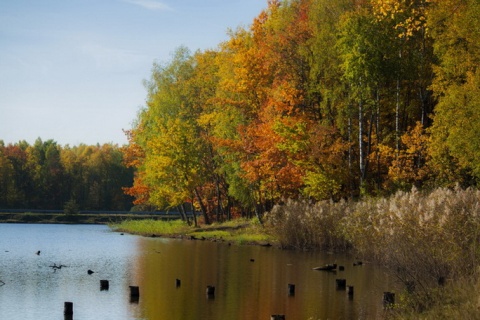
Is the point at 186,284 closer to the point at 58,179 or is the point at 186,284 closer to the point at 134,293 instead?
the point at 134,293

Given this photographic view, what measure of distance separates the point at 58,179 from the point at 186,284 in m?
106

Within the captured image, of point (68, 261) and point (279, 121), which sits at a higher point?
point (279, 121)

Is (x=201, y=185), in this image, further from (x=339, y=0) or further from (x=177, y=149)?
(x=339, y=0)

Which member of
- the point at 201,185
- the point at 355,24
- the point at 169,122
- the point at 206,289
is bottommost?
the point at 206,289

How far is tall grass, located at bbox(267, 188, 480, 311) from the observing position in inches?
811

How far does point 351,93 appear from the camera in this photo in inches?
1734

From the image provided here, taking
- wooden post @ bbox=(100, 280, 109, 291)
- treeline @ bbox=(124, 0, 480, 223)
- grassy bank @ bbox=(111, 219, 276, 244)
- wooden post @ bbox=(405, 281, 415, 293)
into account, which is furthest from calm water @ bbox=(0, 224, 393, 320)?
treeline @ bbox=(124, 0, 480, 223)

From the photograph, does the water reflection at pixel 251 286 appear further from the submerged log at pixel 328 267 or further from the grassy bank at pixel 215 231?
the grassy bank at pixel 215 231

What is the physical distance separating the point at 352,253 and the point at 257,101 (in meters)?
17.1

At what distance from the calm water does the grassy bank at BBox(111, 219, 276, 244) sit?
3.85 m

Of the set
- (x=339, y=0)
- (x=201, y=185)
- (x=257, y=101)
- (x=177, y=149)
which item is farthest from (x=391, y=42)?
(x=201, y=185)

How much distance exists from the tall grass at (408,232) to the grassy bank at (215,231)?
3.75m

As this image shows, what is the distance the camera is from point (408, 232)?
26.7 m

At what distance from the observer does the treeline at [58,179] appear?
120625 millimetres
